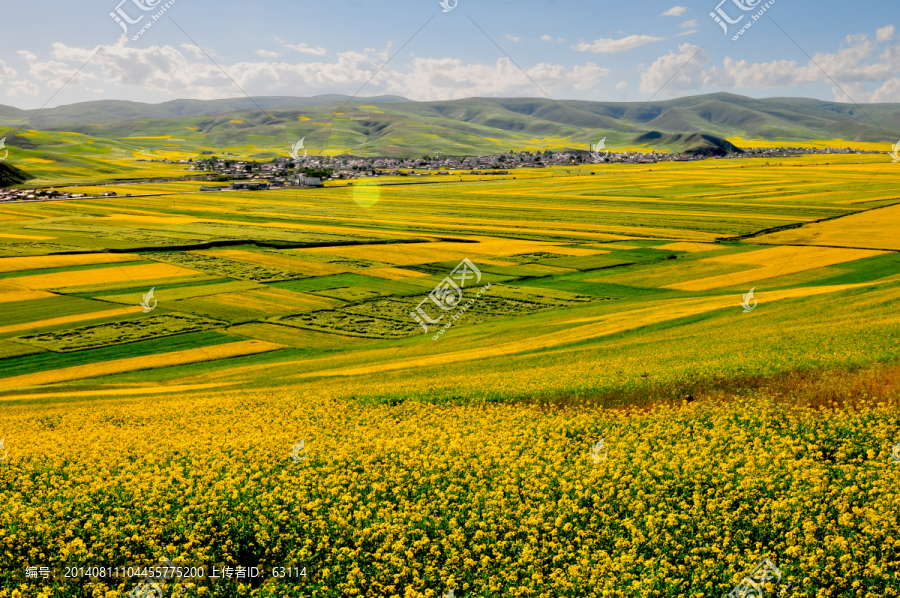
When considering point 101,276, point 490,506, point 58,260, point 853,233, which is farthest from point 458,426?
point 853,233

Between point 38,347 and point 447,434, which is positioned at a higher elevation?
point 447,434

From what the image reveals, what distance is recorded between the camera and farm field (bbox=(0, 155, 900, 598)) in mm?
11500

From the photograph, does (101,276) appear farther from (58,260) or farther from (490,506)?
(490,506)

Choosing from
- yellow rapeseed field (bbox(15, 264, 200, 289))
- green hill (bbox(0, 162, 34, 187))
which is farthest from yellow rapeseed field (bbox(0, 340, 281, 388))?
green hill (bbox(0, 162, 34, 187))

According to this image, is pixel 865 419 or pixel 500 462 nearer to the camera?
pixel 500 462

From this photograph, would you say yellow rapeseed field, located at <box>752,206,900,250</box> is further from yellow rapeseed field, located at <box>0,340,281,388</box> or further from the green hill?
the green hill

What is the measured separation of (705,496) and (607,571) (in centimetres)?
371

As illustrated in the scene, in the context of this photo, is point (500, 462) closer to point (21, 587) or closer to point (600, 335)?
point (21, 587)

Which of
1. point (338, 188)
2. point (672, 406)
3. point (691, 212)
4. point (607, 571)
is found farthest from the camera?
point (338, 188)

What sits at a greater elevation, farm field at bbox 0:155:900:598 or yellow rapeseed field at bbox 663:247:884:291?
yellow rapeseed field at bbox 663:247:884:291

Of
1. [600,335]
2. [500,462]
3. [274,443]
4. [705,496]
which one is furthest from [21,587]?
[600,335]

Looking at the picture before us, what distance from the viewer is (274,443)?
61.6 ft

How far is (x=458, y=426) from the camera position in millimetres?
20547

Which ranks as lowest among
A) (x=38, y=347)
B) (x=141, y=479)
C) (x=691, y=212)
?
(x=38, y=347)
